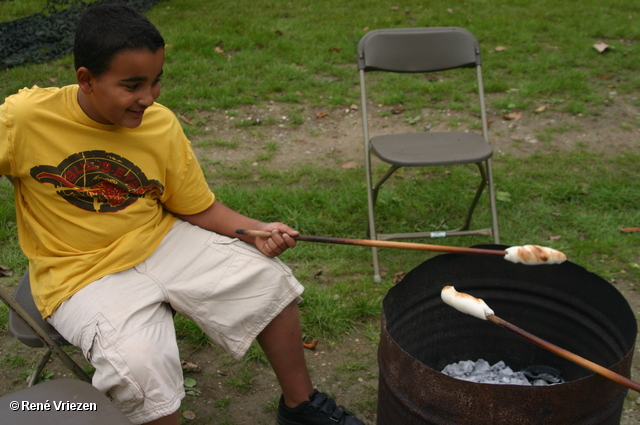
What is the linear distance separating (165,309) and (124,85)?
2.44 ft

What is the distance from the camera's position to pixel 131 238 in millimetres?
2068

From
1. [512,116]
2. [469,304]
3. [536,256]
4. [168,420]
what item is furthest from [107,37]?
[512,116]

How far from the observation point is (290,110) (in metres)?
5.32

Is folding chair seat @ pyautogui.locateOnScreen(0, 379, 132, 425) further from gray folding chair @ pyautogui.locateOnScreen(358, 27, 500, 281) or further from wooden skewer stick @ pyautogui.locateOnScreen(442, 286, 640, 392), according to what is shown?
gray folding chair @ pyautogui.locateOnScreen(358, 27, 500, 281)

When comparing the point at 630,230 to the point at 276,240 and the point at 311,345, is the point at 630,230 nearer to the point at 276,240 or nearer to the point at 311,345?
the point at 311,345

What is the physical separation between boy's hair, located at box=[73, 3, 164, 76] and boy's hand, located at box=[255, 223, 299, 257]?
2.37 feet

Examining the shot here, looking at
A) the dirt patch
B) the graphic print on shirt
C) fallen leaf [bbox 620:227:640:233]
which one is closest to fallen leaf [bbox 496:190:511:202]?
the dirt patch

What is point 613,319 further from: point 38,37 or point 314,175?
point 38,37

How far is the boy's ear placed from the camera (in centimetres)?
184

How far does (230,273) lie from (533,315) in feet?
3.76

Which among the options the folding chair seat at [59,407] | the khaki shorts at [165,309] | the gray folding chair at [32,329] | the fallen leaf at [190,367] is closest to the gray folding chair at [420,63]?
the fallen leaf at [190,367]

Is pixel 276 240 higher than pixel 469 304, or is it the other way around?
pixel 469 304

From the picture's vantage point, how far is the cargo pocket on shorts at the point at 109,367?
1.77 meters

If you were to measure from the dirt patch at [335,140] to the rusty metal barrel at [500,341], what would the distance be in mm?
616
